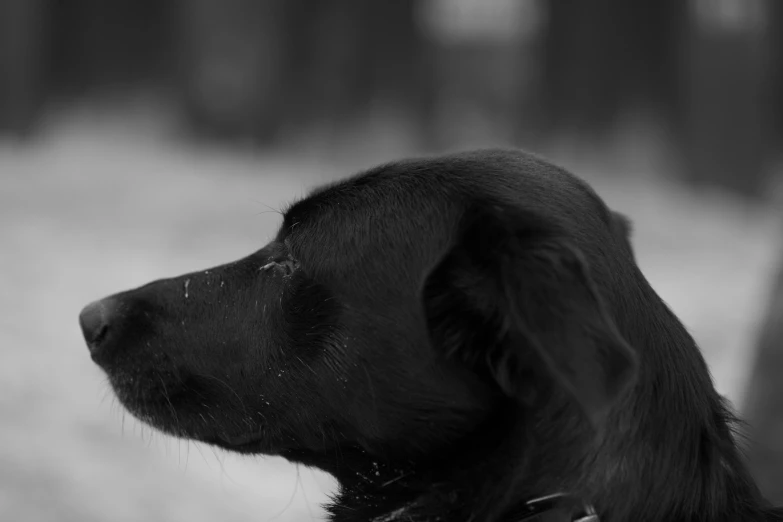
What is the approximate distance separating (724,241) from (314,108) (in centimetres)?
490

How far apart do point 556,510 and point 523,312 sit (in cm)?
49

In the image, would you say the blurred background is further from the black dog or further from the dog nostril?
the black dog

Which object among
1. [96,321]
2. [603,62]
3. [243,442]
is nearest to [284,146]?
[603,62]

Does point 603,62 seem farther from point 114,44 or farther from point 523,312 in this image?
point 523,312

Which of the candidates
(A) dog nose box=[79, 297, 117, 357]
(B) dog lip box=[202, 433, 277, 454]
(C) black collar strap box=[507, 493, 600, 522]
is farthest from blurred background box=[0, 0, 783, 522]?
(C) black collar strap box=[507, 493, 600, 522]

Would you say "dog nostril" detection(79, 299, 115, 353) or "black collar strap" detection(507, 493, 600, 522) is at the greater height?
"dog nostril" detection(79, 299, 115, 353)

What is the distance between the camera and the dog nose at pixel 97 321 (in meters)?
2.53

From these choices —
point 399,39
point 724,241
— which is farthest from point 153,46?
point 724,241

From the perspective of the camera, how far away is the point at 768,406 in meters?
3.75

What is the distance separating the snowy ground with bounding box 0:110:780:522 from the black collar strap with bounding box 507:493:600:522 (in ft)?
2.77

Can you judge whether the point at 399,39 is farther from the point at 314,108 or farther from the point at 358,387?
the point at 358,387

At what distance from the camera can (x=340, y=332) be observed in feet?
7.67

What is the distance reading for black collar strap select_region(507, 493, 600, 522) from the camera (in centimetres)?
207

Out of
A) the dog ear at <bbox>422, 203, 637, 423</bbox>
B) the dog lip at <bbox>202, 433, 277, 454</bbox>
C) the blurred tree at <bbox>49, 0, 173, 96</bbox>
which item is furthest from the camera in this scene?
the blurred tree at <bbox>49, 0, 173, 96</bbox>
